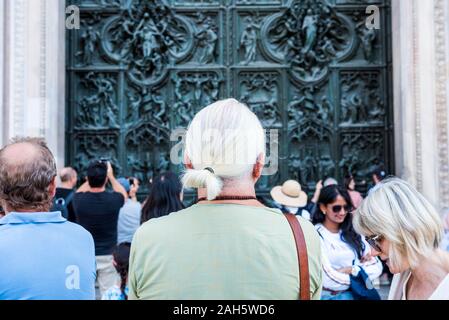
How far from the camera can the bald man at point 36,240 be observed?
2016mm

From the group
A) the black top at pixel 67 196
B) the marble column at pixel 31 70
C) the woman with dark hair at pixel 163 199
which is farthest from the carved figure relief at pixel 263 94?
the woman with dark hair at pixel 163 199

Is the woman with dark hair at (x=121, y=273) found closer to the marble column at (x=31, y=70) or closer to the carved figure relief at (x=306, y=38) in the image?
the marble column at (x=31, y=70)

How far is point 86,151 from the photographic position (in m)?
8.70

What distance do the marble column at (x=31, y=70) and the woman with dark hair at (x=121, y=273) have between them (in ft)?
12.5

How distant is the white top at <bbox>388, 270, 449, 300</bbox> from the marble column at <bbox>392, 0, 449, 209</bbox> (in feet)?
17.0

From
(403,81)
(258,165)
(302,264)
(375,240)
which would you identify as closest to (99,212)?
(375,240)

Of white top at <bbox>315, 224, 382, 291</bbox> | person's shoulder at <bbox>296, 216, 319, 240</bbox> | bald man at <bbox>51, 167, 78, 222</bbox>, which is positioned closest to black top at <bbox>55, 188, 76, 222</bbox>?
bald man at <bbox>51, 167, 78, 222</bbox>

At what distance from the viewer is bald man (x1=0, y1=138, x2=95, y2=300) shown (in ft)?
6.61

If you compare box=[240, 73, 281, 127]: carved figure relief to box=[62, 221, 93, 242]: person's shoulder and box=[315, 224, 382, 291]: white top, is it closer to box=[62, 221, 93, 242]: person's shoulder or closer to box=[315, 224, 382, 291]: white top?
box=[315, 224, 382, 291]: white top

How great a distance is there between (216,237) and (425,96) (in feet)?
20.6

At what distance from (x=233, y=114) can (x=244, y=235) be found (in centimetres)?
34

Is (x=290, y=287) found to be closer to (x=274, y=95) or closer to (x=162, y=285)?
(x=162, y=285)
